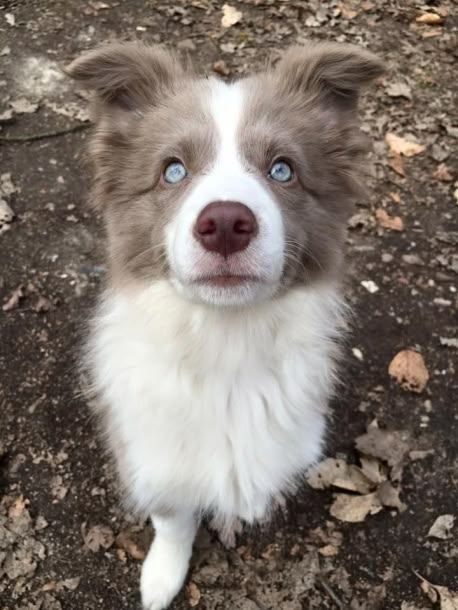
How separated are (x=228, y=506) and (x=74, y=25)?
15.7 ft

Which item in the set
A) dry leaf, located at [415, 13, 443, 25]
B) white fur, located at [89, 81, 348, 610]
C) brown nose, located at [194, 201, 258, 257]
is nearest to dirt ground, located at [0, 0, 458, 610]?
dry leaf, located at [415, 13, 443, 25]

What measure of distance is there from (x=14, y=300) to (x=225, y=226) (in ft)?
8.08

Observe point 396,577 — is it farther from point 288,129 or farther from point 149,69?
point 149,69

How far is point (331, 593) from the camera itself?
3.10 metres

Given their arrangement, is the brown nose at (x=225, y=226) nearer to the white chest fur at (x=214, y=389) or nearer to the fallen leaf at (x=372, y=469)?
the white chest fur at (x=214, y=389)

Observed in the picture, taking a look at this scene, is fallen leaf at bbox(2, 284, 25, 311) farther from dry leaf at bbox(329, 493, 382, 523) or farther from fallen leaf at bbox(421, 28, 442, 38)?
fallen leaf at bbox(421, 28, 442, 38)

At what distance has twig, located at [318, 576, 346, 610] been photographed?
308cm

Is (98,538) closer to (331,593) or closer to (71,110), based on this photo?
(331,593)

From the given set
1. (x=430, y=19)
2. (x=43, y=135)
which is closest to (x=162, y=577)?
(x=43, y=135)

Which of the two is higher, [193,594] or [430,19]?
[430,19]

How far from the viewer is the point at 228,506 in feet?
8.86

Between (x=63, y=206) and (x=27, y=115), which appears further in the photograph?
(x=27, y=115)

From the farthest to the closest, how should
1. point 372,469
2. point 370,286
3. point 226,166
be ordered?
point 370,286, point 372,469, point 226,166

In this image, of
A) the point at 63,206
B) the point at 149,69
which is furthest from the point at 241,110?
the point at 63,206
